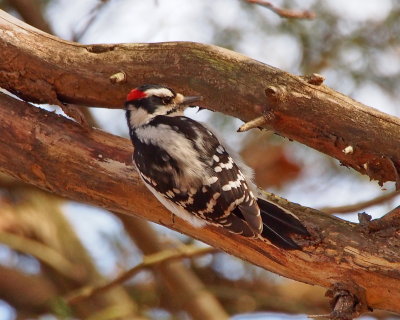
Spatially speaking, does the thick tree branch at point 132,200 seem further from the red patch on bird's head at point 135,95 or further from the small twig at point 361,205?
the small twig at point 361,205

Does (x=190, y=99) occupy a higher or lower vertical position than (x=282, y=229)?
higher

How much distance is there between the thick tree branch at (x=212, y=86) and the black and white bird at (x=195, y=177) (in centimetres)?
12

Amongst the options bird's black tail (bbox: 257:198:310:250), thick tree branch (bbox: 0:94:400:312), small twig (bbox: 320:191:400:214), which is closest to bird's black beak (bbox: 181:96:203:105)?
thick tree branch (bbox: 0:94:400:312)

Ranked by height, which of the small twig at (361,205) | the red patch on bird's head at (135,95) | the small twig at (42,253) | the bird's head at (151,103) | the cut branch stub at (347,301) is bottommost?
the cut branch stub at (347,301)

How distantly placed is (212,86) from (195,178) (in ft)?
1.43

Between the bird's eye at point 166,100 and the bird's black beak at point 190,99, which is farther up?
the bird's eye at point 166,100

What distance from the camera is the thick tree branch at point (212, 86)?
10.7 ft

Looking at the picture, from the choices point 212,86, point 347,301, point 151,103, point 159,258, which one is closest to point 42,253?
point 159,258

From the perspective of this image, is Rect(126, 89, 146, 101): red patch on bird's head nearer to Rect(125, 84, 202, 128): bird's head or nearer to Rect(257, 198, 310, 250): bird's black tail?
Rect(125, 84, 202, 128): bird's head

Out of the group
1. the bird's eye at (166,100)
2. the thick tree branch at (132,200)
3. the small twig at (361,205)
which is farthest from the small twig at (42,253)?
Result: the bird's eye at (166,100)

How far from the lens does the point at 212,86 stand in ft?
11.1

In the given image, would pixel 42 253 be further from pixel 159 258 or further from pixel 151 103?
pixel 151 103

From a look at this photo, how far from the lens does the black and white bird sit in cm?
322

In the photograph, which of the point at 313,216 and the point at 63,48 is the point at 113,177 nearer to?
the point at 63,48
